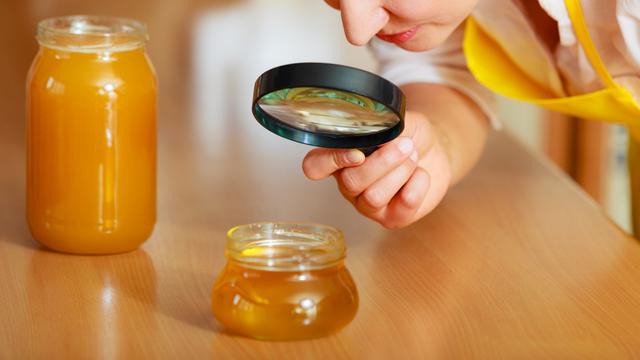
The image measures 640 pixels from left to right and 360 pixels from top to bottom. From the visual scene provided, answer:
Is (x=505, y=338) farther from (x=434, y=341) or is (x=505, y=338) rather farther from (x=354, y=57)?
(x=354, y=57)

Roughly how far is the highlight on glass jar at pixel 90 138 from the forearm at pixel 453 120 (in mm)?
304

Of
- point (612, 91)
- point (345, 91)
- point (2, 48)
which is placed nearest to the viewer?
point (345, 91)

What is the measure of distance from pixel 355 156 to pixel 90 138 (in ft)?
0.70

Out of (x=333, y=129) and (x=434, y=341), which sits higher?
(x=333, y=129)

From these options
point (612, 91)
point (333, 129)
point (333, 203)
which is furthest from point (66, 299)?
point (612, 91)

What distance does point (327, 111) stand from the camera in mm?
746

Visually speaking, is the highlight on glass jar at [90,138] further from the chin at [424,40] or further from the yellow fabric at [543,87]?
the yellow fabric at [543,87]

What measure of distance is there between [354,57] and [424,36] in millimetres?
700

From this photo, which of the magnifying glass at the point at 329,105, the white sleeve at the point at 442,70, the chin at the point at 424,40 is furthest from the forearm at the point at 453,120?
the magnifying glass at the point at 329,105

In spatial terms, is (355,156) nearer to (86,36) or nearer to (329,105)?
(329,105)

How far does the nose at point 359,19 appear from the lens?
0.77 meters

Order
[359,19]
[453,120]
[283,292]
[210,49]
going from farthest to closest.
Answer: [210,49] < [453,120] < [359,19] < [283,292]

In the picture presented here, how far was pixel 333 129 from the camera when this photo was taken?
76 cm

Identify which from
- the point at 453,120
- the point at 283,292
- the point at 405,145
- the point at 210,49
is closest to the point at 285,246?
the point at 283,292
